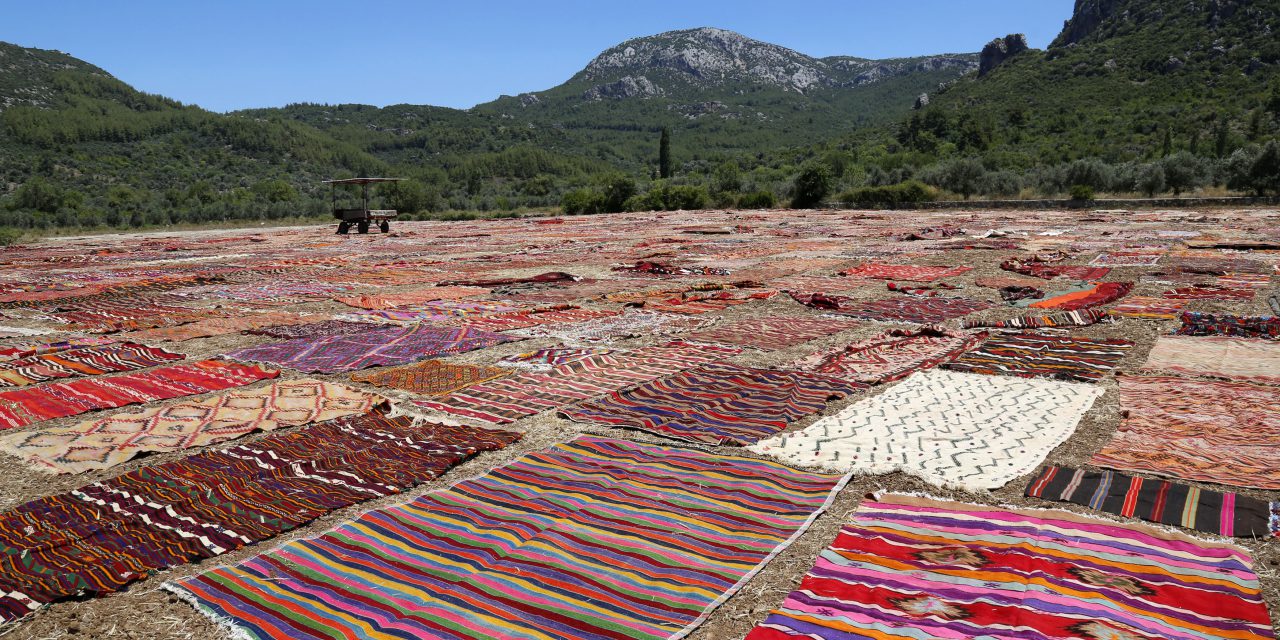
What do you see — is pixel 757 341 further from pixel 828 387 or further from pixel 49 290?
pixel 49 290

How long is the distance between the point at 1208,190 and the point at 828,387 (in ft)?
137

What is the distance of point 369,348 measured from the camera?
8.41 m

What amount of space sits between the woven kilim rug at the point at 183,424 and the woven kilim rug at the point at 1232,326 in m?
8.24

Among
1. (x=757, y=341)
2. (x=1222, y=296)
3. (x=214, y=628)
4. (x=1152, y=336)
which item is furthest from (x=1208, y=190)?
(x=214, y=628)

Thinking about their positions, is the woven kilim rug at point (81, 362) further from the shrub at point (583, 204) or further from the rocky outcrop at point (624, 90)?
the rocky outcrop at point (624, 90)

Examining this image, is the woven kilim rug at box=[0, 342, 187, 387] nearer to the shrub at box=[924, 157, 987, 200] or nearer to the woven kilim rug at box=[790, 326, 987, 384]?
the woven kilim rug at box=[790, 326, 987, 384]

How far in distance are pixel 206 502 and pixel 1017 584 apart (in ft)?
12.9

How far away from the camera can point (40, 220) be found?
45.2m

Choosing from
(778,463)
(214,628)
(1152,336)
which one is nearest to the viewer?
(214,628)

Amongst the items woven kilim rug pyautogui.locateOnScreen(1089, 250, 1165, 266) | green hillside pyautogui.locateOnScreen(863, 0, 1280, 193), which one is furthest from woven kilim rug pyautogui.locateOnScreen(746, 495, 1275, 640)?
green hillside pyautogui.locateOnScreen(863, 0, 1280, 193)

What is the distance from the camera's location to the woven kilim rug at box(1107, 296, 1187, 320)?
9.76 meters

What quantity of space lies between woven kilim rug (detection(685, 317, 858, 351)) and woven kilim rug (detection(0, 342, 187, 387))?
17.7 feet

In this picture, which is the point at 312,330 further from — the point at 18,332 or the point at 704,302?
the point at 704,302

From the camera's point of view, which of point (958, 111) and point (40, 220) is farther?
Answer: point (958, 111)
